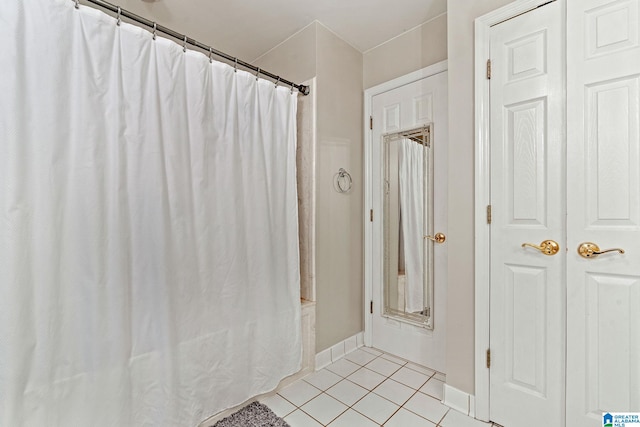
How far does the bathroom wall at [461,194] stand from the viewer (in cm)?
165

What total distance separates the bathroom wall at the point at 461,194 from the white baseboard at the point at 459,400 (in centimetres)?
3

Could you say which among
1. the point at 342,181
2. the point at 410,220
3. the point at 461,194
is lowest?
the point at 410,220

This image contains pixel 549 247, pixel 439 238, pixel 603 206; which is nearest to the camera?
pixel 603 206

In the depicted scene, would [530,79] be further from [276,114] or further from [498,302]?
[276,114]

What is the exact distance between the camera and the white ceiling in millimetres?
1984

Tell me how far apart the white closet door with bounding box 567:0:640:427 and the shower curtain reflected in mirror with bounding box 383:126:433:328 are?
2.99ft

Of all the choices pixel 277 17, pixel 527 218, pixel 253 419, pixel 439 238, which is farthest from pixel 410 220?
pixel 277 17

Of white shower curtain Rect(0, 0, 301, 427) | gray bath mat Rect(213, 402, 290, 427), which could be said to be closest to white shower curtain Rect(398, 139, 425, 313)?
white shower curtain Rect(0, 0, 301, 427)

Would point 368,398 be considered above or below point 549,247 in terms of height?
below

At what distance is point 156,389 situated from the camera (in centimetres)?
134

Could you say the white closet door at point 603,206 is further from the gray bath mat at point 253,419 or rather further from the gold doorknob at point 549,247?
the gray bath mat at point 253,419

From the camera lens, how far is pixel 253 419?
1.62 m

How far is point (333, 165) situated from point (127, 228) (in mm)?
1477

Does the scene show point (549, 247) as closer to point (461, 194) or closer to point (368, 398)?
point (461, 194)
